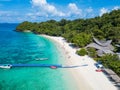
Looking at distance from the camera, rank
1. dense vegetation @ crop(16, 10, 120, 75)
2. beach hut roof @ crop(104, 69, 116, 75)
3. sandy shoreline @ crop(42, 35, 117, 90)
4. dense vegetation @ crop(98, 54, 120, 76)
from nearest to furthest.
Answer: sandy shoreline @ crop(42, 35, 117, 90) → dense vegetation @ crop(98, 54, 120, 76) → beach hut roof @ crop(104, 69, 116, 75) → dense vegetation @ crop(16, 10, 120, 75)

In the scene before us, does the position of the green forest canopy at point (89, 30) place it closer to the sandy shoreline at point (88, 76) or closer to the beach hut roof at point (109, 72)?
the sandy shoreline at point (88, 76)

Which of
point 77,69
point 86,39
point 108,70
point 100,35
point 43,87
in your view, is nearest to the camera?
point 43,87

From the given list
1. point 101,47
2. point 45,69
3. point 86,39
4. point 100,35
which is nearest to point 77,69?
Result: point 45,69

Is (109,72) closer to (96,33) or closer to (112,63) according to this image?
(112,63)

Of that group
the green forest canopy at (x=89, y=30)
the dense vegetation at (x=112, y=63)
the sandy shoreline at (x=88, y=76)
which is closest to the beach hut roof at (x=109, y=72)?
the dense vegetation at (x=112, y=63)

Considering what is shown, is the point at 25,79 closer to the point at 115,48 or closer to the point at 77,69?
the point at 77,69

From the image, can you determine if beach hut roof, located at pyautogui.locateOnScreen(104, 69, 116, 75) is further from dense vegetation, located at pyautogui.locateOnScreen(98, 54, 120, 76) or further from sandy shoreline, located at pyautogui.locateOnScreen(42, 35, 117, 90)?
sandy shoreline, located at pyautogui.locateOnScreen(42, 35, 117, 90)

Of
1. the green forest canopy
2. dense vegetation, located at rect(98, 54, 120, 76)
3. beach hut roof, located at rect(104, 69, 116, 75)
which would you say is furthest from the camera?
the green forest canopy

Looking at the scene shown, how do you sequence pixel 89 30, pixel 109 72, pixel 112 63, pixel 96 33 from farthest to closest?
pixel 89 30, pixel 96 33, pixel 109 72, pixel 112 63

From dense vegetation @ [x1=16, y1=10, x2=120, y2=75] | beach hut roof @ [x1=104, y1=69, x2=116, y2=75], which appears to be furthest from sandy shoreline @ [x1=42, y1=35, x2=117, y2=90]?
dense vegetation @ [x1=16, y1=10, x2=120, y2=75]

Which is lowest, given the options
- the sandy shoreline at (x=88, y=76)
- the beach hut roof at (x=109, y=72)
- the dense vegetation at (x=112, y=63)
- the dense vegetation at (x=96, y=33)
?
the sandy shoreline at (x=88, y=76)

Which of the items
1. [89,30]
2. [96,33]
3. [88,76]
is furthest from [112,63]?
[89,30]
